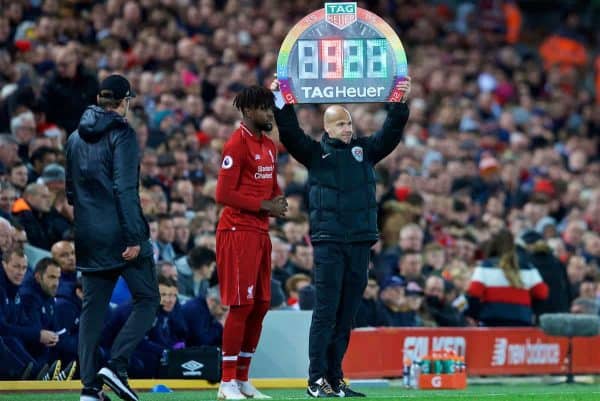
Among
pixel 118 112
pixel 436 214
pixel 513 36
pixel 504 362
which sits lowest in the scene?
pixel 504 362

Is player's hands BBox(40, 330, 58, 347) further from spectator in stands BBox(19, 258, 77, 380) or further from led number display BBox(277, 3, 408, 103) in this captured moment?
led number display BBox(277, 3, 408, 103)

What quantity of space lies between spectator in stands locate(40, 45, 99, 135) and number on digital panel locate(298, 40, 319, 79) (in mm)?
5740

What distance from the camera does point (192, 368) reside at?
1277 centimetres

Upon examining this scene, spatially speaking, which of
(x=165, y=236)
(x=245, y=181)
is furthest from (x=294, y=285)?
(x=245, y=181)

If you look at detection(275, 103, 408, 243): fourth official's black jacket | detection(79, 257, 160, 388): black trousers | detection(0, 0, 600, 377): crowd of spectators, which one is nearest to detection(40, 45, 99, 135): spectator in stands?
detection(0, 0, 600, 377): crowd of spectators

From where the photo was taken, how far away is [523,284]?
52.6 ft

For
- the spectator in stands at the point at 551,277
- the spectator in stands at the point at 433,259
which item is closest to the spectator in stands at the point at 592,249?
the spectator in stands at the point at 551,277

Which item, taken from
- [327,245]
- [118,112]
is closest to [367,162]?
[327,245]

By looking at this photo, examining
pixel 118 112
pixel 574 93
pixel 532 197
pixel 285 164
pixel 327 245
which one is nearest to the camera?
pixel 118 112

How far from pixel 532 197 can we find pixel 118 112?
42.5 feet

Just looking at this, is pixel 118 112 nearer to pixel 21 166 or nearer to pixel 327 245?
pixel 327 245

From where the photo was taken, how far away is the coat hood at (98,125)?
32.0ft

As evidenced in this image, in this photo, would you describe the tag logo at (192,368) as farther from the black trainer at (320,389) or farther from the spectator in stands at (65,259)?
the black trainer at (320,389)

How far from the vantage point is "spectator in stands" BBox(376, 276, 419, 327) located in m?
15.3
